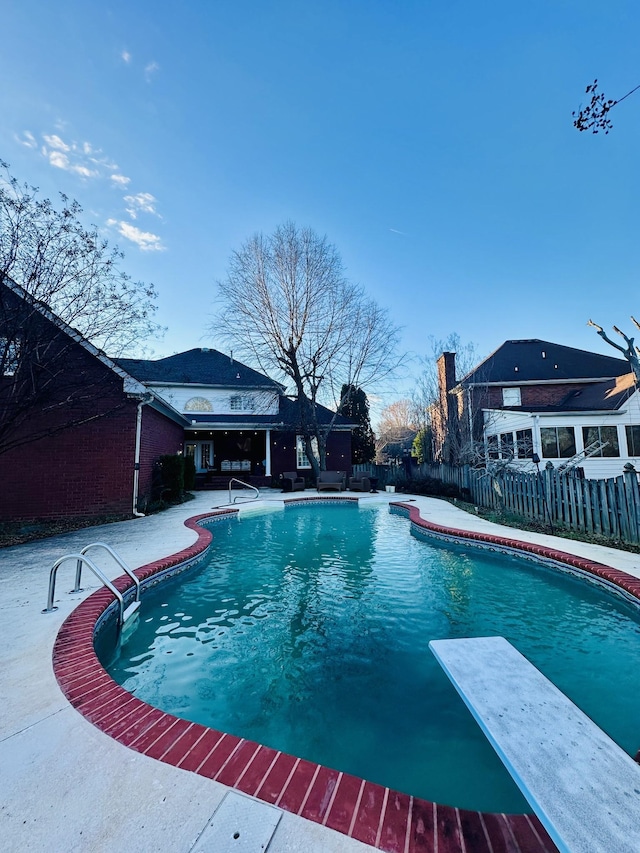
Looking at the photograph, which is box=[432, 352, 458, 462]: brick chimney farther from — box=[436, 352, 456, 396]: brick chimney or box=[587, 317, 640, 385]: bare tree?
box=[587, 317, 640, 385]: bare tree

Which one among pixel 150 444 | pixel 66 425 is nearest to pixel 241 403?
pixel 150 444

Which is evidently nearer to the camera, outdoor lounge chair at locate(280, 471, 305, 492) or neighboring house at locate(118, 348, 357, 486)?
outdoor lounge chair at locate(280, 471, 305, 492)

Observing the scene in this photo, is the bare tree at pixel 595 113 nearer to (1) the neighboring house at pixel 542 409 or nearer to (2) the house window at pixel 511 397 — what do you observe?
(1) the neighboring house at pixel 542 409

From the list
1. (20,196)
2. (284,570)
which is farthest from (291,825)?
Result: (20,196)

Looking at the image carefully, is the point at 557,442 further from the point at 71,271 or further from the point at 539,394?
the point at 71,271

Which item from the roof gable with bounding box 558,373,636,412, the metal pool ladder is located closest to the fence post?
the metal pool ladder

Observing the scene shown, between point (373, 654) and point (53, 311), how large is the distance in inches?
377

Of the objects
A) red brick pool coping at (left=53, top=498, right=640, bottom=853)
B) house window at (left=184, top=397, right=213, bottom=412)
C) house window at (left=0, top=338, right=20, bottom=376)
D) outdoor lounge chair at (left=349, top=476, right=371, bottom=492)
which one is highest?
house window at (left=184, top=397, right=213, bottom=412)

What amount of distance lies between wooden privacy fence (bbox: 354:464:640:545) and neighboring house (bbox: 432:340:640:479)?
9.84 feet

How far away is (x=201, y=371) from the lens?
21156 millimetres

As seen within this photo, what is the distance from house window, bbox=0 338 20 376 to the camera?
7465mm

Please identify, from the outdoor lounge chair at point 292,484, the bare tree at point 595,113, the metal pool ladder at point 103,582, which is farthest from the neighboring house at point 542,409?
the metal pool ladder at point 103,582

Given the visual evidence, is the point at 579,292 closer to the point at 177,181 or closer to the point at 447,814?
the point at 177,181

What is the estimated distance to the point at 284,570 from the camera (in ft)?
19.9
